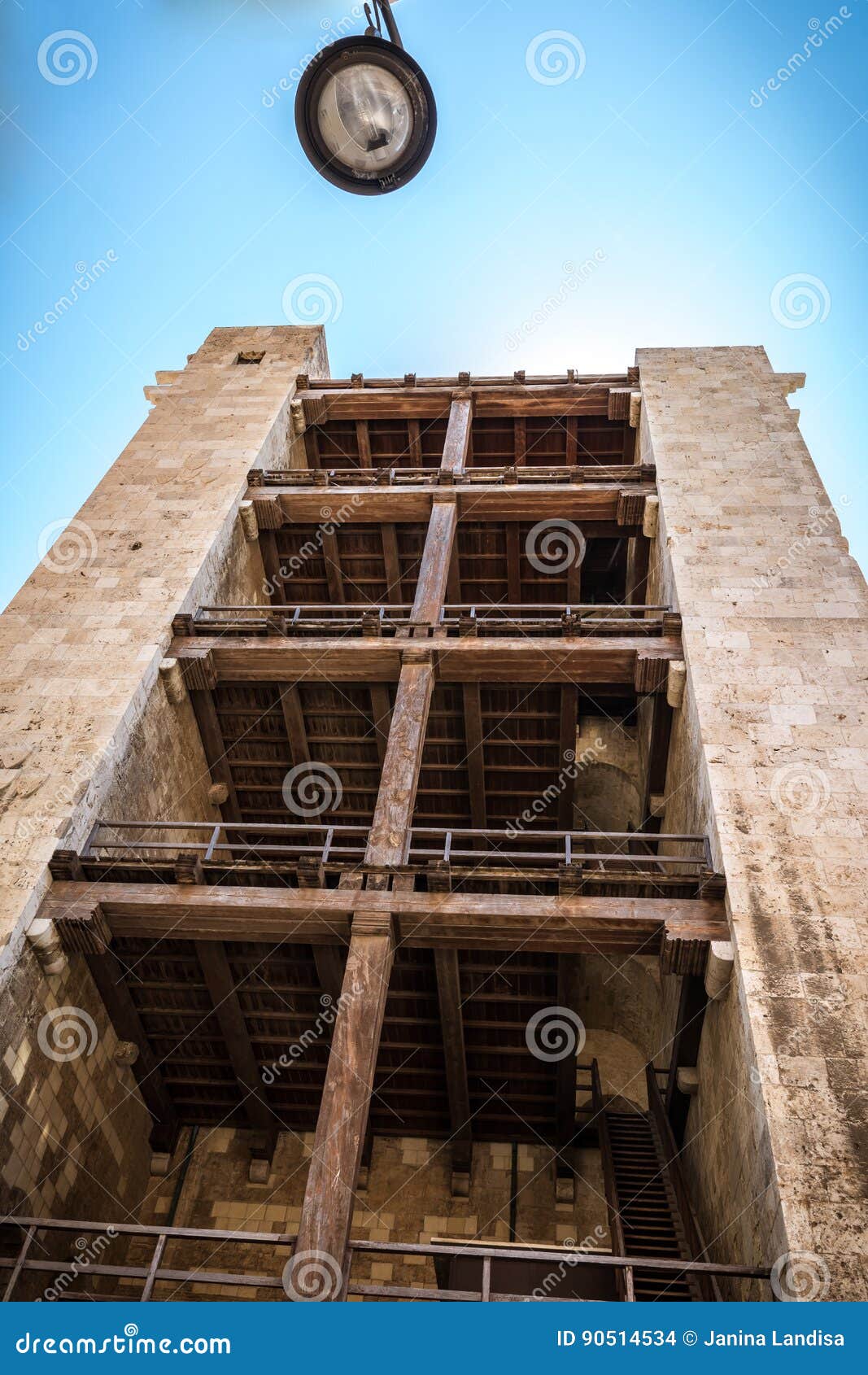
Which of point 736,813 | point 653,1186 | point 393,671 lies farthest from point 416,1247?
point 393,671

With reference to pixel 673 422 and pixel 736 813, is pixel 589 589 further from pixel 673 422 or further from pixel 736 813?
pixel 736 813

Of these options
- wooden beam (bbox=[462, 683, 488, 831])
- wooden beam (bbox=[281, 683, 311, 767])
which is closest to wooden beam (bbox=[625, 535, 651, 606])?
wooden beam (bbox=[462, 683, 488, 831])

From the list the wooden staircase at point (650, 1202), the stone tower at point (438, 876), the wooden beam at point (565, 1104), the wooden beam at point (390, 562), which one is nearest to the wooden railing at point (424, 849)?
the stone tower at point (438, 876)

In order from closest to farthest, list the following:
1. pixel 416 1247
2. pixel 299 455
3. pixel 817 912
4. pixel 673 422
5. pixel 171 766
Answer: pixel 416 1247 → pixel 817 912 → pixel 171 766 → pixel 673 422 → pixel 299 455

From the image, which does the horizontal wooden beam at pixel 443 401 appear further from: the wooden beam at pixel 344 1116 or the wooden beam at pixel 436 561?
the wooden beam at pixel 344 1116

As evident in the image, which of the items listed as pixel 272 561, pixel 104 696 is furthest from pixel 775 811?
pixel 272 561

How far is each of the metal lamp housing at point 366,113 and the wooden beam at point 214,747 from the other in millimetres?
9456

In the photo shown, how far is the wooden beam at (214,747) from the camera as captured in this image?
57.1 feet

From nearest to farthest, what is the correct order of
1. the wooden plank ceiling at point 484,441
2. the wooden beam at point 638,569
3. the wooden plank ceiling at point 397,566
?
the wooden beam at point 638,569, the wooden plank ceiling at point 397,566, the wooden plank ceiling at point 484,441

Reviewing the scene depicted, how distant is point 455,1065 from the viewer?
48.7 feet

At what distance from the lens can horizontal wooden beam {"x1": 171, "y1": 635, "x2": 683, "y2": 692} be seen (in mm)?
16391

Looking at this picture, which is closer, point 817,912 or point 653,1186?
point 817,912

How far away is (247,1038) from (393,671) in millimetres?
6416

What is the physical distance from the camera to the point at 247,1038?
14.8 m
